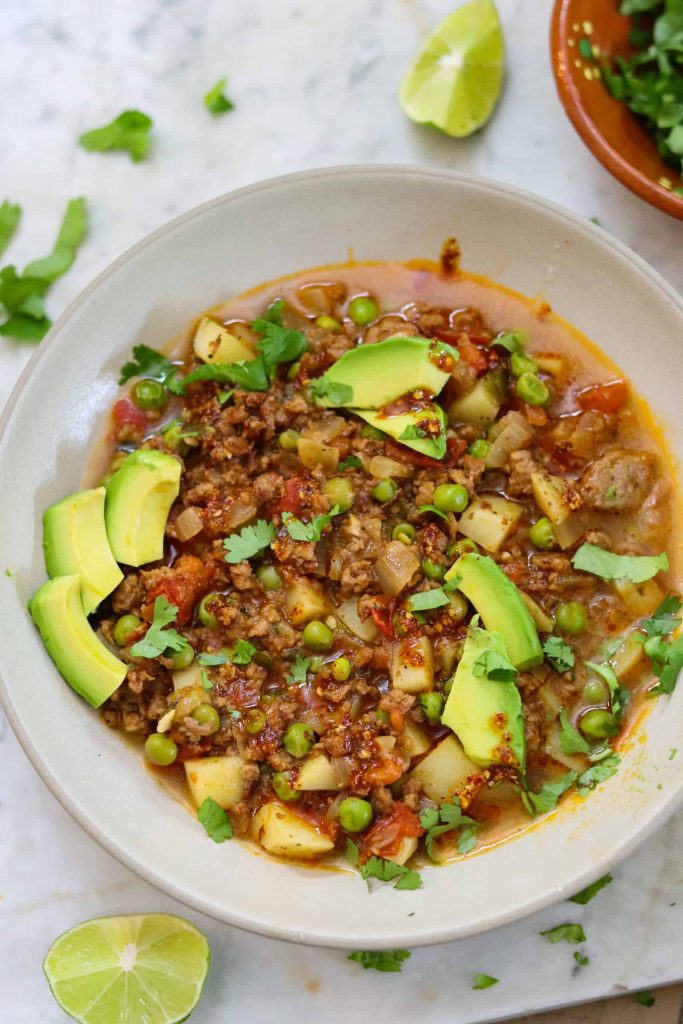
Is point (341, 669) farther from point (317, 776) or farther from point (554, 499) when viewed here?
point (554, 499)

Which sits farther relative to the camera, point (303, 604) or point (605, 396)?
point (605, 396)

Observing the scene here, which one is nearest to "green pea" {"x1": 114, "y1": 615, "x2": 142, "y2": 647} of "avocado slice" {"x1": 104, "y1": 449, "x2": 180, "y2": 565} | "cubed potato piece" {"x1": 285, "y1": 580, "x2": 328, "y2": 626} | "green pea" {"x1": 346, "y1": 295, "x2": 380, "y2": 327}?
"avocado slice" {"x1": 104, "y1": 449, "x2": 180, "y2": 565}

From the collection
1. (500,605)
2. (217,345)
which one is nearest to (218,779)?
(500,605)

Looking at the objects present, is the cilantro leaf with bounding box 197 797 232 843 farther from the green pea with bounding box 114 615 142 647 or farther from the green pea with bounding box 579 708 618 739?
the green pea with bounding box 579 708 618 739

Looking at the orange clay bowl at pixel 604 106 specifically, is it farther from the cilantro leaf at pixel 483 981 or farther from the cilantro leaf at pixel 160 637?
the cilantro leaf at pixel 483 981

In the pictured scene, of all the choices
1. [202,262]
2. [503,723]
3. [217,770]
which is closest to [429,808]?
[503,723]

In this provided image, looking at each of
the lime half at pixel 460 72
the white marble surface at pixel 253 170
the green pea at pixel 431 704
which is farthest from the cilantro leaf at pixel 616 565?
the lime half at pixel 460 72
